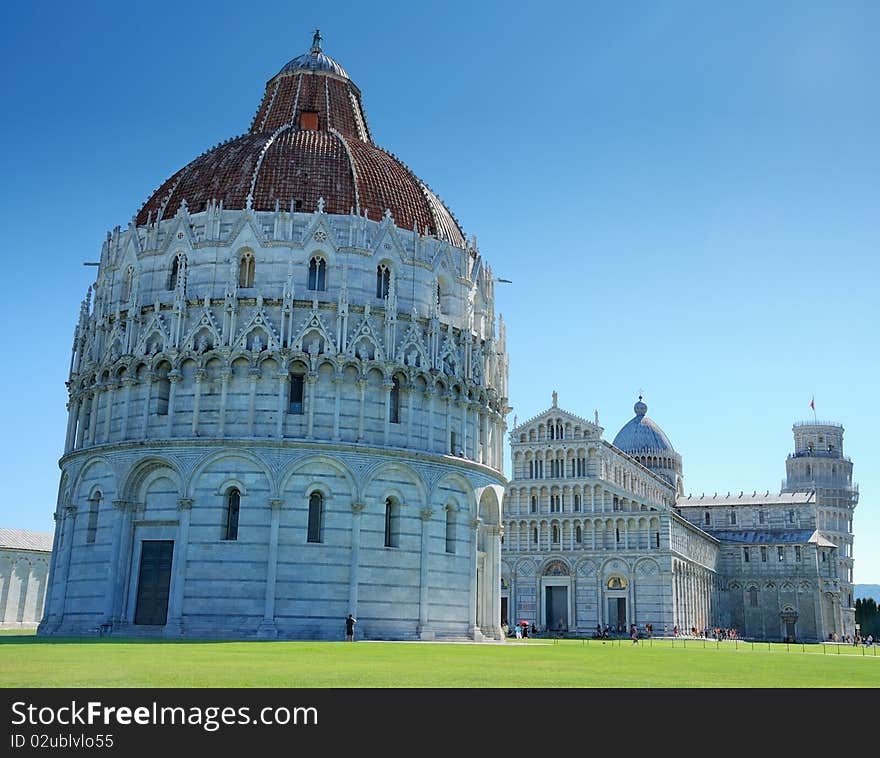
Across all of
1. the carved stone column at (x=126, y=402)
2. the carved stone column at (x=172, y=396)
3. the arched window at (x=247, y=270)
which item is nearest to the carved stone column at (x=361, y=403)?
the arched window at (x=247, y=270)

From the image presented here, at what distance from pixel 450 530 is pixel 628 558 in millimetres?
49093

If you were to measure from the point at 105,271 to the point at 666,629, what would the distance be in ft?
199

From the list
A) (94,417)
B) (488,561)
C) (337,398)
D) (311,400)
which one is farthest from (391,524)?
(94,417)

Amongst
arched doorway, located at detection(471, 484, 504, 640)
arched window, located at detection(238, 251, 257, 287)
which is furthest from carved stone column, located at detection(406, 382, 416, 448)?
arched window, located at detection(238, 251, 257, 287)

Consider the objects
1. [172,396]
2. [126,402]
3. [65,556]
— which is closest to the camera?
[172,396]

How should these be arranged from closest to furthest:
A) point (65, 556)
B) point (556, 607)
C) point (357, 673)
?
1. point (357, 673)
2. point (65, 556)
3. point (556, 607)

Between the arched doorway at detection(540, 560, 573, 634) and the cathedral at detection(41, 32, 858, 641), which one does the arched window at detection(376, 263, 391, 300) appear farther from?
the arched doorway at detection(540, 560, 573, 634)

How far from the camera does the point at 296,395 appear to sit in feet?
147

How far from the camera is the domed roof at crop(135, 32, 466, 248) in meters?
48.8

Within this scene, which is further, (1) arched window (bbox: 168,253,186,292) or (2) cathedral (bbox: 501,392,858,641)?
(2) cathedral (bbox: 501,392,858,641)

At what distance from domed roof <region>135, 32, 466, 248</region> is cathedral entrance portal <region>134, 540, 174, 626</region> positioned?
16513 mm

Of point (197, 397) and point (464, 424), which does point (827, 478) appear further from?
point (197, 397)

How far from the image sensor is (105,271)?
5075 centimetres
